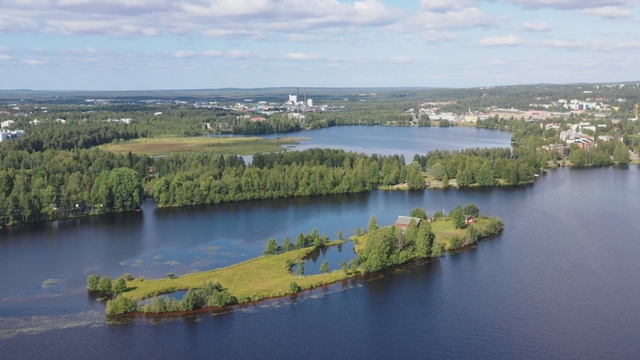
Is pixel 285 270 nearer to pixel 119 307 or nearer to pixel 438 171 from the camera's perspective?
pixel 119 307

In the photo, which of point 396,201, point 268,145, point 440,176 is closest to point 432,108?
point 268,145

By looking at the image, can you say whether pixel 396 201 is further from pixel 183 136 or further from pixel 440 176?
pixel 183 136

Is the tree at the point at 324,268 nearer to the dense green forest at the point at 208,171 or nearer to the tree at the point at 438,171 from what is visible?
the dense green forest at the point at 208,171

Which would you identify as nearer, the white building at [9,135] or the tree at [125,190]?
the tree at [125,190]

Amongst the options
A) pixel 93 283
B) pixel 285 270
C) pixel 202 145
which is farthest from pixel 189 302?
pixel 202 145

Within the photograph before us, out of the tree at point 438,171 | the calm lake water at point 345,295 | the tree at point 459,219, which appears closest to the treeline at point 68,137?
the calm lake water at point 345,295

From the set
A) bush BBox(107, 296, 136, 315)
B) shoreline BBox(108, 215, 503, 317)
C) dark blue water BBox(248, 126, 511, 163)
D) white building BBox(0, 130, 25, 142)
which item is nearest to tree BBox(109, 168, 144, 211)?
shoreline BBox(108, 215, 503, 317)
